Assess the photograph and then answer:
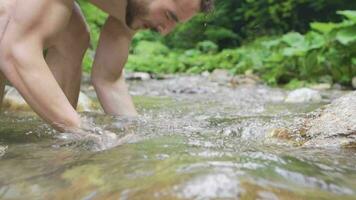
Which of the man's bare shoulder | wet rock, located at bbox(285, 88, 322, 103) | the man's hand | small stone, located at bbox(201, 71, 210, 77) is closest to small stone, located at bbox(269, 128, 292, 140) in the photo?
the man's hand

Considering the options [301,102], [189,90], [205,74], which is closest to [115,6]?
[301,102]

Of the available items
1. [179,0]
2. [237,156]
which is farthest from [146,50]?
[237,156]

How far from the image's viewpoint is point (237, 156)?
1.27m

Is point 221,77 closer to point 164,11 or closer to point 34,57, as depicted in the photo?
point 164,11

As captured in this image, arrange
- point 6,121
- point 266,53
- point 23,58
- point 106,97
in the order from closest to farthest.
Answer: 1. point 23,58
2. point 6,121
3. point 106,97
4. point 266,53

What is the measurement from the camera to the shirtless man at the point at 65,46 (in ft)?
5.86

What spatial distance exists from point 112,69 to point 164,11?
29.0 inches

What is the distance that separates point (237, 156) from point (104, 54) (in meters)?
1.52

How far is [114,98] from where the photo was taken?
266 centimetres

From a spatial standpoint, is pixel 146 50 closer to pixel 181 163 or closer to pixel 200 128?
pixel 200 128

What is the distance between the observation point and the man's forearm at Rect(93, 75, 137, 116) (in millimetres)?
2625

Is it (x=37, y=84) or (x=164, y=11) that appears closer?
(x=37, y=84)

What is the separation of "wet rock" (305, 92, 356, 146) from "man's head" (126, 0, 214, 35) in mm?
578

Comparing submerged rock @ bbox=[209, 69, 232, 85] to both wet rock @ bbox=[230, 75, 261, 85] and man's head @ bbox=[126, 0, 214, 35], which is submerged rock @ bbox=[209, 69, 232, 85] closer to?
wet rock @ bbox=[230, 75, 261, 85]
